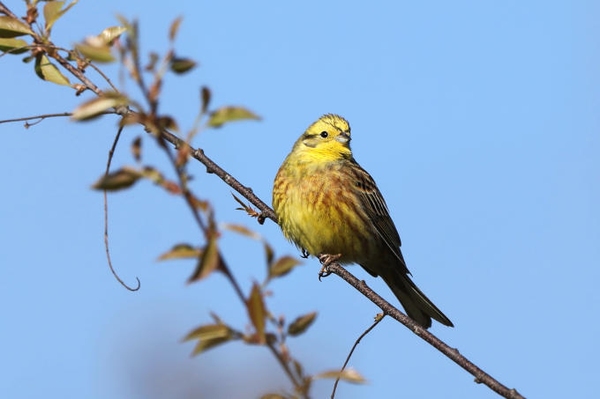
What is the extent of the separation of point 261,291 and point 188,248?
0.15m

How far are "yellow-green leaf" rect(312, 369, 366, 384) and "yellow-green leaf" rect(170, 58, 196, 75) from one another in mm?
591

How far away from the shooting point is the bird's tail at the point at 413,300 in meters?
6.60

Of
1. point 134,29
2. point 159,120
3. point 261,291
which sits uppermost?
point 134,29

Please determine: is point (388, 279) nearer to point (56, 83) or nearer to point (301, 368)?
point (56, 83)

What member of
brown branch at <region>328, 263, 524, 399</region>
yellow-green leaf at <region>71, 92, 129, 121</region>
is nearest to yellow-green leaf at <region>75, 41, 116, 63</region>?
yellow-green leaf at <region>71, 92, 129, 121</region>

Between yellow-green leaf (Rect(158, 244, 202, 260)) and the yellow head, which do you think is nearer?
yellow-green leaf (Rect(158, 244, 202, 260))

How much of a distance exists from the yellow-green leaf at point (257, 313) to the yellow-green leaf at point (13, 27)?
179 cm

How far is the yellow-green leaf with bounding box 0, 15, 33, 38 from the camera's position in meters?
2.95

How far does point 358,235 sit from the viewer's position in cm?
693

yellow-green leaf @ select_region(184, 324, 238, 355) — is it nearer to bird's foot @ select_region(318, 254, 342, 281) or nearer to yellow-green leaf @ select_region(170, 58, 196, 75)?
yellow-green leaf @ select_region(170, 58, 196, 75)

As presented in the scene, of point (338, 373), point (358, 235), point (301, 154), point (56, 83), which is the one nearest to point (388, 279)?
point (358, 235)

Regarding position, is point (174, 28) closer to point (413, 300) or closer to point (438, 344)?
point (438, 344)

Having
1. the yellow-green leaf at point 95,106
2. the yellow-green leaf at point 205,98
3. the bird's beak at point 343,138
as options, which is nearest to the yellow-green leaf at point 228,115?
the yellow-green leaf at point 205,98

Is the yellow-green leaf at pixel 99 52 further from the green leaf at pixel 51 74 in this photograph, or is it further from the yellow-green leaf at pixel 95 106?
the green leaf at pixel 51 74
